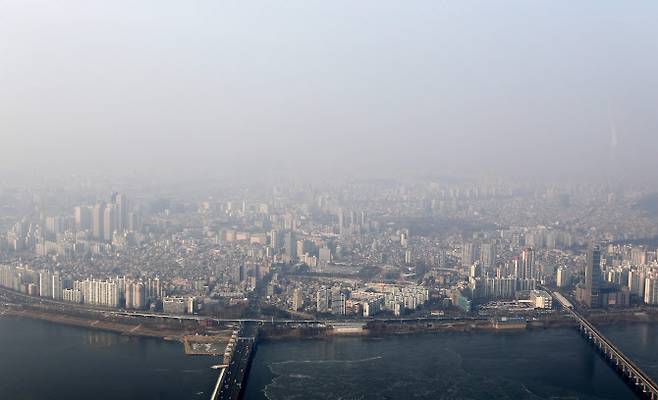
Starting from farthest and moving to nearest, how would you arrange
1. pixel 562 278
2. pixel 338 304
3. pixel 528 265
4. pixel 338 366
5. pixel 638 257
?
pixel 638 257
pixel 528 265
pixel 562 278
pixel 338 304
pixel 338 366

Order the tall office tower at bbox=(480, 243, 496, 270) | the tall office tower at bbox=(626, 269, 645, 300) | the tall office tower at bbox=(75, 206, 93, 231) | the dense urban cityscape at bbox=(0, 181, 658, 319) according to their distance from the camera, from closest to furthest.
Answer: the dense urban cityscape at bbox=(0, 181, 658, 319)
the tall office tower at bbox=(626, 269, 645, 300)
the tall office tower at bbox=(480, 243, 496, 270)
the tall office tower at bbox=(75, 206, 93, 231)

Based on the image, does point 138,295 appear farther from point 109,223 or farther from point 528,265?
point 528,265

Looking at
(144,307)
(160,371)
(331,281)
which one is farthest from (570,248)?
(160,371)

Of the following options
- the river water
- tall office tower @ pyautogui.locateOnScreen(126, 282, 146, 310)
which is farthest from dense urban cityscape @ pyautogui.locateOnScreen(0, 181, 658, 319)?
the river water

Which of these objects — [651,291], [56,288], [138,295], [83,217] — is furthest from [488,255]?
[83,217]

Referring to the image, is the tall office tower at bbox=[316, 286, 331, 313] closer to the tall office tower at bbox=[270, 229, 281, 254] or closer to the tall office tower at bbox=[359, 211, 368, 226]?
the tall office tower at bbox=[270, 229, 281, 254]
